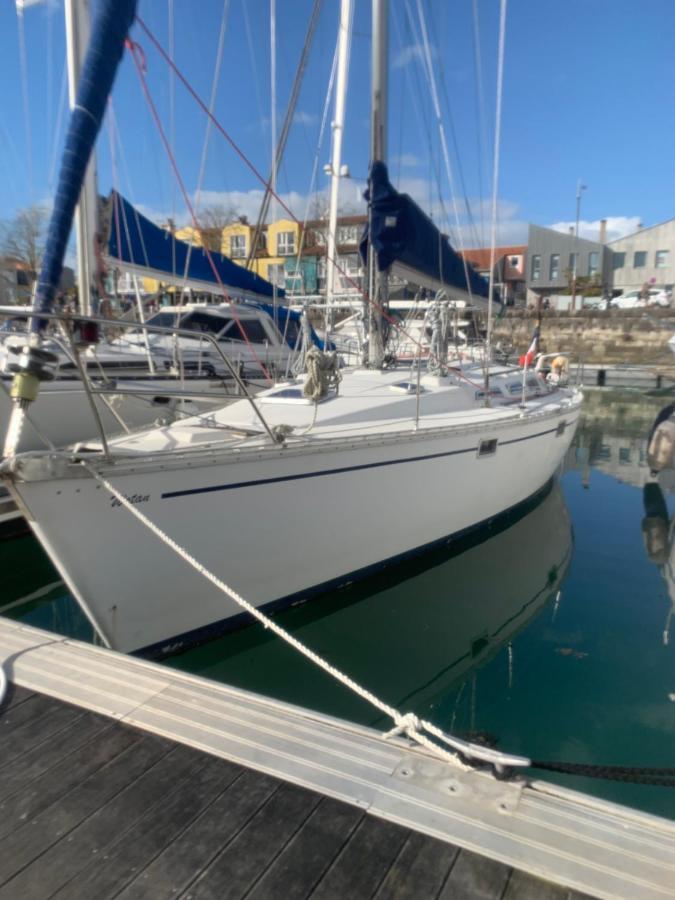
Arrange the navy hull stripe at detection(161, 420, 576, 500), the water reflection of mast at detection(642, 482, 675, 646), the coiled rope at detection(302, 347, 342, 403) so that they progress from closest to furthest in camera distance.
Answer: the navy hull stripe at detection(161, 420, 576, 500) < the coiled rope at detection(302, 347, 342, 403) < the water reflection of mast at detection(642, 482, 675, 646)

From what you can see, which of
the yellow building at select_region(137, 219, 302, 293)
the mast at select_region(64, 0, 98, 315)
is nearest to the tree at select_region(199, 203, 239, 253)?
the yellow building at select_region(137, 219, 302, 293)

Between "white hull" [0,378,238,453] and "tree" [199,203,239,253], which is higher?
"tree" [199,203,239,253]

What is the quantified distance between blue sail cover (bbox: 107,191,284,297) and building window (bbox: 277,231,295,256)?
33621mm

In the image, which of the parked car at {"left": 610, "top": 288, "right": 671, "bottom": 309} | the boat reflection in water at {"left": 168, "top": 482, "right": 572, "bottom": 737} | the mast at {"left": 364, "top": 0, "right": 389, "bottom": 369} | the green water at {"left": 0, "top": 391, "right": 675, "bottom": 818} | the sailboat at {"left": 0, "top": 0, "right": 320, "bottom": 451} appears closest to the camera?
the green water at {"left": 0, "top": 391, "right": 675, "bottom": 818}

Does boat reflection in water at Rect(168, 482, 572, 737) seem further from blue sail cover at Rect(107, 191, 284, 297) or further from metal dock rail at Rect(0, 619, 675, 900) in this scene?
blue sail cover at Rect(107, 191, 284, 297)

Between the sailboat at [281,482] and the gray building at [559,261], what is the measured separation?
37618mm

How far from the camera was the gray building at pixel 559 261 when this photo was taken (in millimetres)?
40562

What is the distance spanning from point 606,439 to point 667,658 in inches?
371

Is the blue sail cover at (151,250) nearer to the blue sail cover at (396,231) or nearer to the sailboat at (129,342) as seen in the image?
the sailboat at (129,342)

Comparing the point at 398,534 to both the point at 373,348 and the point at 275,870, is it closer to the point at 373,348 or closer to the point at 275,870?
the point at 373,348

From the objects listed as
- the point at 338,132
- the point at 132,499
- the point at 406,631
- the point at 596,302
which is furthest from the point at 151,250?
the point at 596,302

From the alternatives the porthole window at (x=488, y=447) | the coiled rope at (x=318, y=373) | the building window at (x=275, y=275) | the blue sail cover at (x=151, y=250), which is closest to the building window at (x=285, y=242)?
the building window at (x=275, y=275)

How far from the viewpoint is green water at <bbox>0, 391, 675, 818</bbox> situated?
3.75 meters

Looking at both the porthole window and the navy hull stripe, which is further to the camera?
the porthole window
